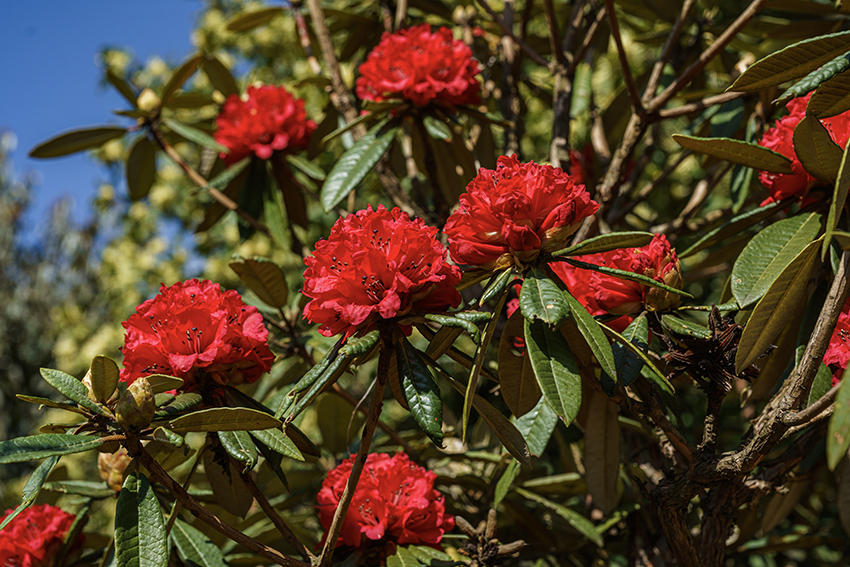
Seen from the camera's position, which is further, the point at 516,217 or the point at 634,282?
the point at 634,282

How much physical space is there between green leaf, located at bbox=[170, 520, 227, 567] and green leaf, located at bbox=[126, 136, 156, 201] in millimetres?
1226

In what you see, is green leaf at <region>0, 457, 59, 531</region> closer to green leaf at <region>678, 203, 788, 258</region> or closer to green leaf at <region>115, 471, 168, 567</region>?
green leaf at <region>115, 471, 168, 567</region>

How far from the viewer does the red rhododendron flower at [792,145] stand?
111cm

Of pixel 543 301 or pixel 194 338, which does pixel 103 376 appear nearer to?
pixel 194 338

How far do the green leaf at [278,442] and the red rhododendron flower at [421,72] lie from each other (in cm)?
83

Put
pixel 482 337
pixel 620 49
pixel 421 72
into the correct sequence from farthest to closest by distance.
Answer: pixel 421 72 < pixel 620 49 < pixel 482 337

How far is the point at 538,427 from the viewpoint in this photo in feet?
3.97

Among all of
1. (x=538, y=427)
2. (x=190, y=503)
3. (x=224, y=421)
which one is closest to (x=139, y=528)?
(x=190, y=503)

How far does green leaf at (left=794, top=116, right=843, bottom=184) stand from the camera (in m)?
1.00

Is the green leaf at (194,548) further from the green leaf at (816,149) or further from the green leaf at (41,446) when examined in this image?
the green leaf at (816,149)

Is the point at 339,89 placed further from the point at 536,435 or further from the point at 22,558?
the point at 22,558

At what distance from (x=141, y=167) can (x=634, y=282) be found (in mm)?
1642

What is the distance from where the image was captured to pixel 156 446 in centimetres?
107

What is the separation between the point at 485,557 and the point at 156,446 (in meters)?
0.59
